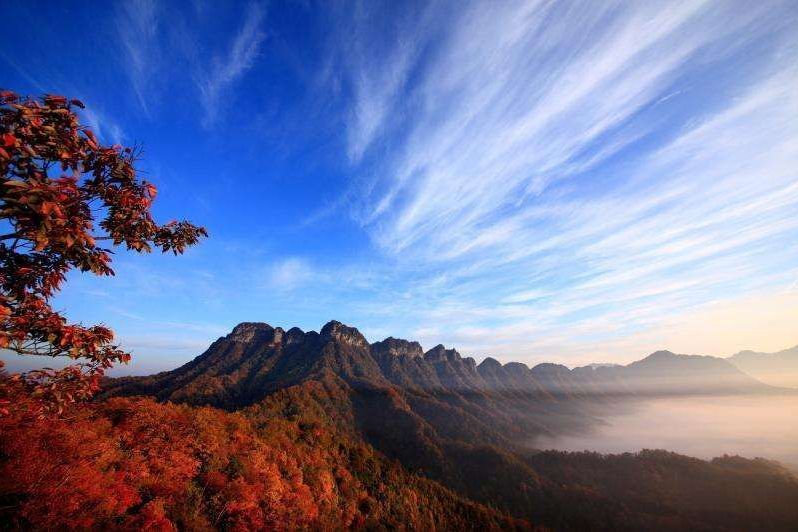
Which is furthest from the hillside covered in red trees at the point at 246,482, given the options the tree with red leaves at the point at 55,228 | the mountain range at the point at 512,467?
the tree with red leaves at the point at 55,228

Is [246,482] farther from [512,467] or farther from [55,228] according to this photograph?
[512,467]

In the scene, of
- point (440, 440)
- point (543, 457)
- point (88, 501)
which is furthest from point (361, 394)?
point (88, 501)

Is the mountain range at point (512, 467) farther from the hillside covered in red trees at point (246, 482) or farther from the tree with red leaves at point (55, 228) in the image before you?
the tree with red leaves at point (55, 228)

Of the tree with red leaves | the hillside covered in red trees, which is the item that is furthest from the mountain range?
the tree with red leaves

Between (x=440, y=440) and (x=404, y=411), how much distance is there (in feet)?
65.5

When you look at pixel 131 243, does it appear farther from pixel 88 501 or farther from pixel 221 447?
pixel 221 447

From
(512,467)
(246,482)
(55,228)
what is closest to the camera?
(55,228)

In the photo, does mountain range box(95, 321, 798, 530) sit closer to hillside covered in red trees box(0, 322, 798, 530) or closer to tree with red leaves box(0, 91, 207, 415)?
hillside covered in red trees box(0, 322, 798, 530)

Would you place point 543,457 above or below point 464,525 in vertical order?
below

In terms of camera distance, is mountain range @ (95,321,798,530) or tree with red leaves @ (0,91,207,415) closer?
tree with red leaves @ (0,91,207,415)

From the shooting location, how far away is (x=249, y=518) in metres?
16.4

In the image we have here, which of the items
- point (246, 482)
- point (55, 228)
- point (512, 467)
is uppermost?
point (55, 228)

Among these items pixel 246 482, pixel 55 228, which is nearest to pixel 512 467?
pixel 246 482

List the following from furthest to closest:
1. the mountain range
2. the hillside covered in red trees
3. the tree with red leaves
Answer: the mountain range
the hillside covered in red trees
the tree with red leaves
